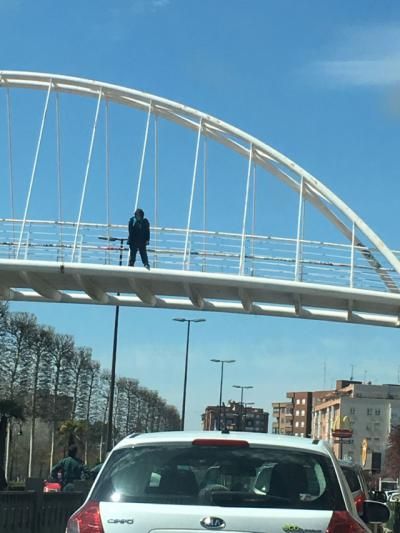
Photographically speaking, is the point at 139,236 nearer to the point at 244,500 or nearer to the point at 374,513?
the point at 374,513

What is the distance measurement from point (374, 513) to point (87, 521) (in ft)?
8.78

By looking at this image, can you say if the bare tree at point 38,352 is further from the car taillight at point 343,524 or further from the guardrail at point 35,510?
the car taillight at point 343,524

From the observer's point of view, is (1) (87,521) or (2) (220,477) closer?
(1) (87,521)

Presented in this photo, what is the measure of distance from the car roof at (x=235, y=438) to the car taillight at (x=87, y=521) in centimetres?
58

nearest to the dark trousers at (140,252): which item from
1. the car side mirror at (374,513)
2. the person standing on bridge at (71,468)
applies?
the person standing on bridge at (71,468)

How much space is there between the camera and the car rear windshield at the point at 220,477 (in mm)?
6348

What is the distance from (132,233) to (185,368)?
45355 mm

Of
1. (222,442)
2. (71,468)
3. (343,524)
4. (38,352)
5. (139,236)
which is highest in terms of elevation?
(139,236)

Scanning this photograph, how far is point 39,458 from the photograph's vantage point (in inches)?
3898

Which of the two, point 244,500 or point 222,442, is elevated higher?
point 222,442

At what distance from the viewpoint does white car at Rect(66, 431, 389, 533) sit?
20.2ft

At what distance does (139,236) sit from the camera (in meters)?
33.2

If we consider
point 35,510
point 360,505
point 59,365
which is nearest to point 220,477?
point 360,505

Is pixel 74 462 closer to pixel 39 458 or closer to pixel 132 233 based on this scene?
pixel 132 233
